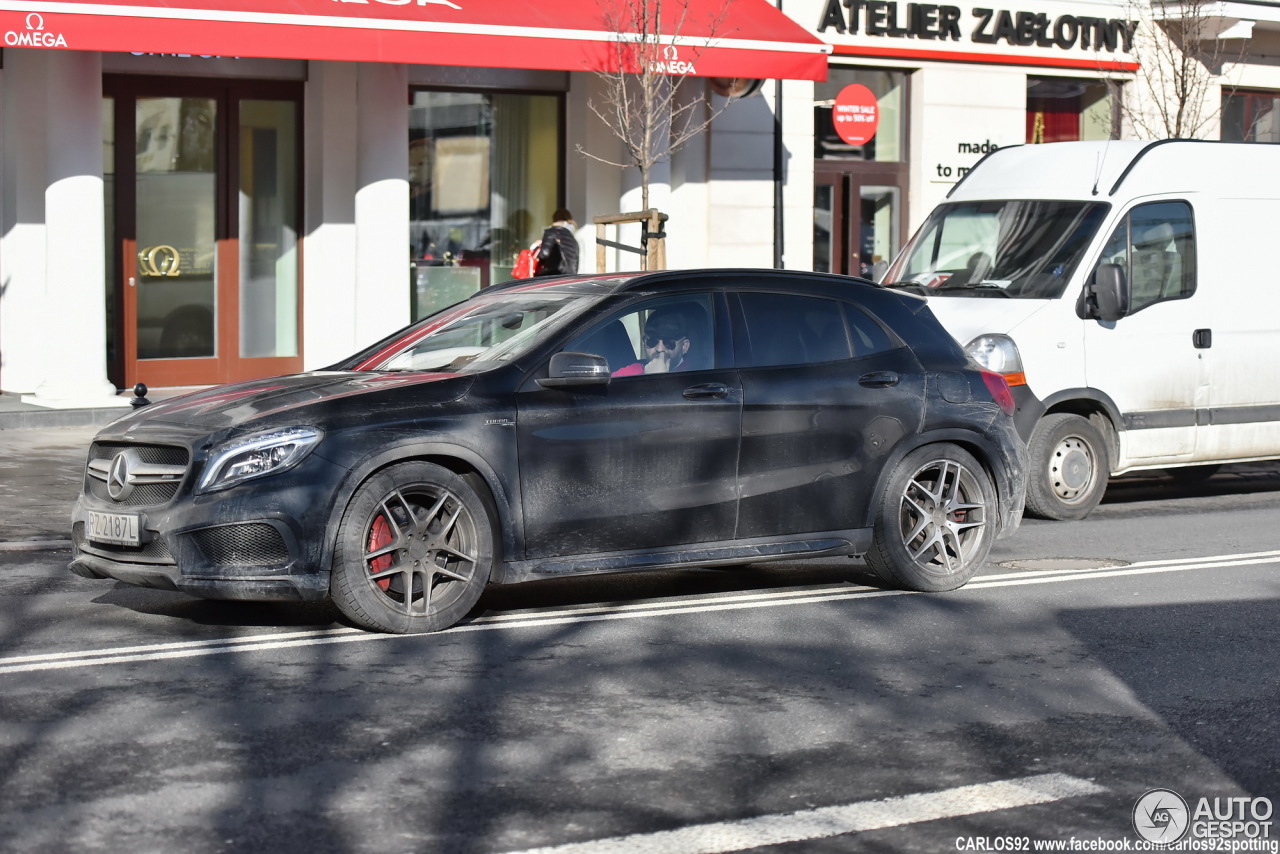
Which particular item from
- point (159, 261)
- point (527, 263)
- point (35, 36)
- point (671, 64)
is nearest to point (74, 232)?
point (159, 261)

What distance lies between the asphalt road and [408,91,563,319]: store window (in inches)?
450

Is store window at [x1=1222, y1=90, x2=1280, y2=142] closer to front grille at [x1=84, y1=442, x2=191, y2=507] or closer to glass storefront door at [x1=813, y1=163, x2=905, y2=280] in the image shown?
glass storefront door at [x1=813, y1=163, x2=905, y2=280]

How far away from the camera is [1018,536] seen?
35.3ft

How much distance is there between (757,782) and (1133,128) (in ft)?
67.1

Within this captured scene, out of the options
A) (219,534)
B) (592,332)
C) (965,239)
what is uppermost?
(965,239)

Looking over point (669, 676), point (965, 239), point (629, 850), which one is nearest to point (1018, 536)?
point (965, 239)

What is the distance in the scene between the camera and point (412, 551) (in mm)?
7035

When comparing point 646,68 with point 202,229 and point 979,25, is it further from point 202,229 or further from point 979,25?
point 979,25

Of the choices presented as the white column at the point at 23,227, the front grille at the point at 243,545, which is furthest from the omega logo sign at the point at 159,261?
the front grille at the point at 243,545

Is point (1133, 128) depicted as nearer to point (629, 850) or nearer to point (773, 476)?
point (773, 476)

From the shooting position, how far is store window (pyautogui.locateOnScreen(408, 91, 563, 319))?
19.6 m

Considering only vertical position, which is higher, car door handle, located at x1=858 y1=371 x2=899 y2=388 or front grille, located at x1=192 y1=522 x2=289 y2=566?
car door handle, located at x1=858 y1=371 x2=899 y2=388

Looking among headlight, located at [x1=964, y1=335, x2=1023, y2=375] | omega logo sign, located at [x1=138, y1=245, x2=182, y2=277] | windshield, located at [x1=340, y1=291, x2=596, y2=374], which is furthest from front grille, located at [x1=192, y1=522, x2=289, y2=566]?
omega logo sign, located at [x1=138, y1=245, x2=182, y2=277]

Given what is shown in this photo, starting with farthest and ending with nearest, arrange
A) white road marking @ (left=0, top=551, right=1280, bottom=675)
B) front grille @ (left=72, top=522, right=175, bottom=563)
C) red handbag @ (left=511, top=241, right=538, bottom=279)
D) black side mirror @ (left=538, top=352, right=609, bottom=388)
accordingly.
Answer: red handbag @ (left=511, top=241, right=538, bottom=279)
black side mirror @ (left=538, top=352, right=609, bottom=388)
front grille @ (left=72, top=522, right=175, bottom=563)
white road marking @ (left=0, top=551, right=1280, bottom=675)
